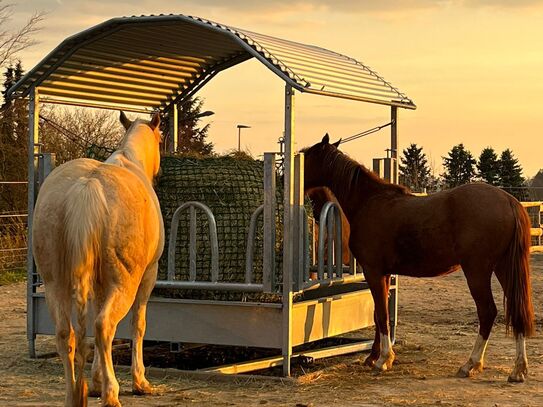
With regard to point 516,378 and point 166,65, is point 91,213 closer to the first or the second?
point 516,378

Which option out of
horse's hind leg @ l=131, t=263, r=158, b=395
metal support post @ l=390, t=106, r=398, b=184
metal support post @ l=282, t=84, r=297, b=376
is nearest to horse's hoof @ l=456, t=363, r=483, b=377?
metal support post @ l=282, t=84, r=297, b=376

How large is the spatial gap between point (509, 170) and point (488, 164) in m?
1.11

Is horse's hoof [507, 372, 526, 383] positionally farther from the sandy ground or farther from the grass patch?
the grass patch

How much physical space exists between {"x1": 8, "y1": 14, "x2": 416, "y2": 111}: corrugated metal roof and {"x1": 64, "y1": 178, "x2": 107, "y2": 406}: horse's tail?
2.00m

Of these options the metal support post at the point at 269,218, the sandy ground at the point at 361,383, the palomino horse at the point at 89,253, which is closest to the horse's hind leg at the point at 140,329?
the sandy ground at the point at 361,383

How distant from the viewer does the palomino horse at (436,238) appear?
7004mm

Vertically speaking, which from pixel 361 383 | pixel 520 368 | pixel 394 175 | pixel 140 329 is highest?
pixel 394 175

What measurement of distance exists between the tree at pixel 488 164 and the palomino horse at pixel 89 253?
35424mm

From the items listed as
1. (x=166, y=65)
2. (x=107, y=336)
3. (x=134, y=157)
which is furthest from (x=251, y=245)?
(x=166, y=65)

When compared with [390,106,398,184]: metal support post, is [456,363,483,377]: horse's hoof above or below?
below

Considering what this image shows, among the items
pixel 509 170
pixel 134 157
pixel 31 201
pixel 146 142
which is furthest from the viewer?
pixel 509 170

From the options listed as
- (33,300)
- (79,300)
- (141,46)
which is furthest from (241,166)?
(79,300)

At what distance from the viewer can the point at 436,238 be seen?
7.23 m

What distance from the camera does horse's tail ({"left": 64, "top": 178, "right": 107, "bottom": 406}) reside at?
526cm
